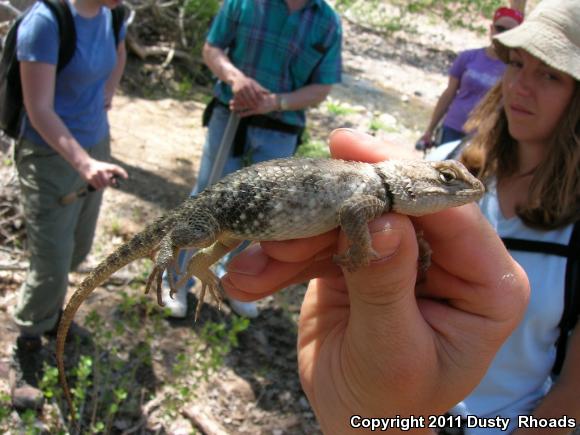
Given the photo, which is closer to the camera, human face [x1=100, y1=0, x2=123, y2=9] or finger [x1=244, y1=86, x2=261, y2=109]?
human face [x1=100, y1=0, x2=123, y2=9]

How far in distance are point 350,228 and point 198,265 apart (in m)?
0.93

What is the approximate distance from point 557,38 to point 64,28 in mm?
2887

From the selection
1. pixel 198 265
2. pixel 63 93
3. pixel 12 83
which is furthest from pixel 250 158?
pixel 198 265

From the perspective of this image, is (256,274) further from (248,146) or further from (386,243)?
(248,146)

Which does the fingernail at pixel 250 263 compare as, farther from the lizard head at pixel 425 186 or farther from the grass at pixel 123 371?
the grass at pixel 123 371

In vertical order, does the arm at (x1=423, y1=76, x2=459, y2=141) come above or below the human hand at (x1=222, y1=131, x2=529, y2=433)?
below

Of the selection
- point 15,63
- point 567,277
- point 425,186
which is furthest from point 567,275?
point 15,63

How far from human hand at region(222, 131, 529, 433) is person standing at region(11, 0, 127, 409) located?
6.51 ft

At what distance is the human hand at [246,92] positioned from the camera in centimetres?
404

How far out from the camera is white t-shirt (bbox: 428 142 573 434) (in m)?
2.57

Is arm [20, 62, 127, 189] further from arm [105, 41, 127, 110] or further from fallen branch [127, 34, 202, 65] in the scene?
fallen branch [127, 34, 202, 65]

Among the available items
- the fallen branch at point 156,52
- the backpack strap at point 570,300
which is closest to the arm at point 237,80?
the backpack strap at point 570,300

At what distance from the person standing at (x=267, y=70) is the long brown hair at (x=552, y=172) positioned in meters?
1.77

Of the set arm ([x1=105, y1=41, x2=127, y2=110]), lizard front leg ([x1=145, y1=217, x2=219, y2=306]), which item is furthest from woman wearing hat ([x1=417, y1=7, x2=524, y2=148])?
lizard front leg ([x1=145, y1=217, x2=219, y2=306])
